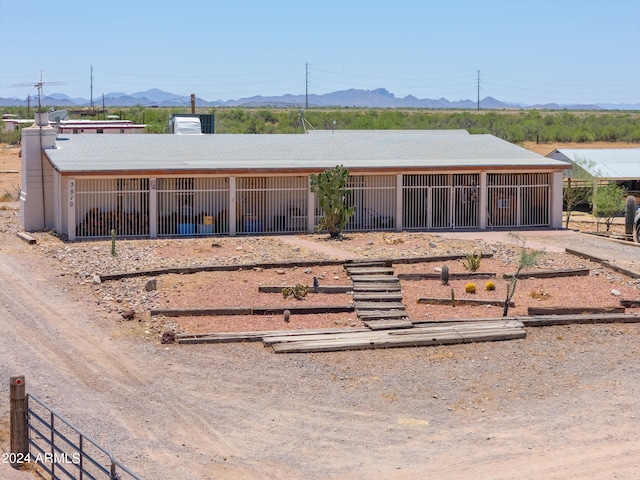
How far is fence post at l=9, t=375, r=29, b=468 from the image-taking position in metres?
13.1

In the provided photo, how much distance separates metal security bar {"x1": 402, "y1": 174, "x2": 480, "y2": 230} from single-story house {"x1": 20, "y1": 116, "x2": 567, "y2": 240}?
3cm

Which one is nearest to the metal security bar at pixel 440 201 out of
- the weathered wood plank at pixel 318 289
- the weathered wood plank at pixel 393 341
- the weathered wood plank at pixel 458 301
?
the weathered wood plank at pixel 318 289

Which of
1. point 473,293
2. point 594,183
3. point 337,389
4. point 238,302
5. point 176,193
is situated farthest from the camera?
point 594,183

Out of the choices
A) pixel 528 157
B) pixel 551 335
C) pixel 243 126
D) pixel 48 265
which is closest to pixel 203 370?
pixel 551 335

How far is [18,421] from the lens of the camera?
13.1 metres

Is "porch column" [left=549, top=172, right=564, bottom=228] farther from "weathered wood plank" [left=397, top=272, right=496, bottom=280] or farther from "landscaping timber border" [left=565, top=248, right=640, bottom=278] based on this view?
"weathered wood plank" [left=397, top=272, right=496, bottom=280]

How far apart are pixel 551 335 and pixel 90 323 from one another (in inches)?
356

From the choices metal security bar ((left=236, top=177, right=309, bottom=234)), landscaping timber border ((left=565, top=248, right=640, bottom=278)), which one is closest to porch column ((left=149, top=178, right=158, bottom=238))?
metal security bar ((left=236, top=177, right=309, bottom=234))

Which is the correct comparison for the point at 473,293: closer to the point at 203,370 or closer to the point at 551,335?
the point at 551,335

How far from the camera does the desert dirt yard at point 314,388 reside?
13891 millimetres

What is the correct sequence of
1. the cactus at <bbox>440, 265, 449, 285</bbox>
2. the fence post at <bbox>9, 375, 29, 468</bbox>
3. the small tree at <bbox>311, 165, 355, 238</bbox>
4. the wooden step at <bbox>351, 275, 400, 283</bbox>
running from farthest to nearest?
the small tree at <bbox>311, 165, 355, 238</bbox>
the cactus at <bbox>440, 265, 449, 285</bbox>
the wooden step at <bbox>351, 275, 400, 283</bbox>
the fence post at <bbox>9, 375, 29, 468</bbox>

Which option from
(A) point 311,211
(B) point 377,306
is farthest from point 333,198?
(B) point 377,306

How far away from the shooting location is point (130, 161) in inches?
1316

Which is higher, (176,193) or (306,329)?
(176,193)
